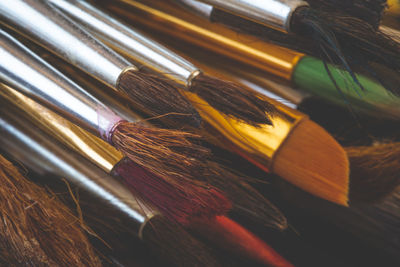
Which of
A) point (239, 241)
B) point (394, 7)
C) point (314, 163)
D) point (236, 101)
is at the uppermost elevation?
point (394, 7)

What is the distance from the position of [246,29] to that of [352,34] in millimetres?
196

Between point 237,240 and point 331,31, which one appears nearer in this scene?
point 331,31

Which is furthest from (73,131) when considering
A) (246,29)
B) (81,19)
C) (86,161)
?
(246,29)

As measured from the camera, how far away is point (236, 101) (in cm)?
61

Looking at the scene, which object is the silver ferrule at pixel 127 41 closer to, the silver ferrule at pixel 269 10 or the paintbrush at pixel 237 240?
the silver ferrule at pixel 269 10

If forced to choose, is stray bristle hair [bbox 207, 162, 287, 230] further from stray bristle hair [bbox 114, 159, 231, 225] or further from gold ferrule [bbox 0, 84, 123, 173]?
gold ferrule [bbox 0, 84, 123, 173]

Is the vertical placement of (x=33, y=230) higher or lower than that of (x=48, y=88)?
lower

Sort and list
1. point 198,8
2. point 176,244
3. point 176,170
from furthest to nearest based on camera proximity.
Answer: point 198,8 < point 176,244 < point 176,170

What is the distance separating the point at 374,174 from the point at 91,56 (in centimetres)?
44

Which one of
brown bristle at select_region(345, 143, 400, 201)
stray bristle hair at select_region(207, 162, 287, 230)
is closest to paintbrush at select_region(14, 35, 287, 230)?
stray bristle hair at select_region(207, 162, 287, 230)

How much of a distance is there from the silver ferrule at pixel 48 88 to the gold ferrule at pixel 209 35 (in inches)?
9.8

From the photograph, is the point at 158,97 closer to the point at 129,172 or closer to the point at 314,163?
the point at 129,172

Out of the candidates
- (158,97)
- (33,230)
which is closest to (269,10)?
(158,97)

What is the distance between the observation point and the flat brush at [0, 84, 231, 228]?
58cm
